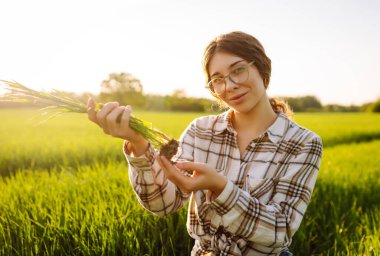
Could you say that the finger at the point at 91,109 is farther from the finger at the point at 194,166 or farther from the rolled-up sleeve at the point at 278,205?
the rolled-up sleeve at the point at 278,205

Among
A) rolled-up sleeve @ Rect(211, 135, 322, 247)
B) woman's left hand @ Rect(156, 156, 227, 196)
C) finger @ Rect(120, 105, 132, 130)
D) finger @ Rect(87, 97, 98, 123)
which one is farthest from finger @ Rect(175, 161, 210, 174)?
finger @ Rect(87, 97, 98, 123)

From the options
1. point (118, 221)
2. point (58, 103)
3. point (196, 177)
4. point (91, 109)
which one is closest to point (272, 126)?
point (196, 177)

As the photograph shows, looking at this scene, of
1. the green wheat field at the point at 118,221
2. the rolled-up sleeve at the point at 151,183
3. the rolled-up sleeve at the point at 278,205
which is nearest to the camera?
the rolled-up sleeve at the point at 278,205

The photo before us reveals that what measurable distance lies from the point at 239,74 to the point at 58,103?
2.54 ft

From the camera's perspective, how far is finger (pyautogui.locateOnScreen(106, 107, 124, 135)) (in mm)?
1438

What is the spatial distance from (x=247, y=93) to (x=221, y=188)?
483 millimetres

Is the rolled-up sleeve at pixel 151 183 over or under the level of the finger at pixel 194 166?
under

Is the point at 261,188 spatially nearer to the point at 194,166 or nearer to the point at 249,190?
the point at 249,190

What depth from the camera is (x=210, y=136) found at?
1981 millimetres

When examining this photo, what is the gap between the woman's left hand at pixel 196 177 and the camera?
4.72 feet

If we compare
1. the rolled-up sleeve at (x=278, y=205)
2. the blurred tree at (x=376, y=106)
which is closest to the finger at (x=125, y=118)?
the rolled-up sleeve at (x=278, y=205)

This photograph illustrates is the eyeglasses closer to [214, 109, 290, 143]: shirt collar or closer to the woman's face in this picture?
the woman's face

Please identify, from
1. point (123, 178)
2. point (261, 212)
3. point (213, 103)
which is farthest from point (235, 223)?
point (123, 178)

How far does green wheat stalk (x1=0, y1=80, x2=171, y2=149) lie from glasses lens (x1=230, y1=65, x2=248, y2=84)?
0.40 m
